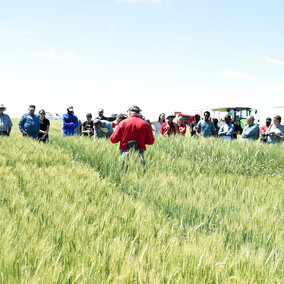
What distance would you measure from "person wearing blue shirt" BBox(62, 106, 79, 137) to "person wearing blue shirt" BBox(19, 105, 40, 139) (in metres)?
1.03

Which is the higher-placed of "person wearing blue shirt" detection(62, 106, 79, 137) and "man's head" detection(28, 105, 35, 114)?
"man's head" detection(28, 105, 35, 114)

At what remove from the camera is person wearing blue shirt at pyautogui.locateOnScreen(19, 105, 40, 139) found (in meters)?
9.62

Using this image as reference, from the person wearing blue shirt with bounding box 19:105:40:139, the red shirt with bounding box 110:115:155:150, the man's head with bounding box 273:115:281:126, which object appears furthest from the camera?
the person wearing blue shirt with bounding box 19:105:40:139

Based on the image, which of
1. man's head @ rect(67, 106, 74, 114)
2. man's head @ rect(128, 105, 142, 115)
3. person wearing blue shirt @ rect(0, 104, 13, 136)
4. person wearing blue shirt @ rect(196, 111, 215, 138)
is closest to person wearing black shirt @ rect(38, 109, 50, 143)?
man's head @ rect(67, 106, 74, 114)

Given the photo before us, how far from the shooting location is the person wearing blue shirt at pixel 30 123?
31.6ft

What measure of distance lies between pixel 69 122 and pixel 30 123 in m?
1.49

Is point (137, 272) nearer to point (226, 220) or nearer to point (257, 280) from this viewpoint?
point (257, 280)

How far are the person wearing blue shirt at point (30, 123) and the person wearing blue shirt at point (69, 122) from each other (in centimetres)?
103

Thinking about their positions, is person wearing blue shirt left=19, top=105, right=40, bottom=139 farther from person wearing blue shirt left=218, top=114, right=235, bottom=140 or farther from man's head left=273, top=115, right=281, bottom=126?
man's head left=273, top=115, right=281, bottom=126

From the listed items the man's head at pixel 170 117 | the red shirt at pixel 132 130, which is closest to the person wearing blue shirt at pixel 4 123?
the man's head at pixel 170 117

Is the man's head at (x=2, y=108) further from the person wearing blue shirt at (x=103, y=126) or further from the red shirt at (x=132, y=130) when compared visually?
the red shirt at (x=132, y=130)

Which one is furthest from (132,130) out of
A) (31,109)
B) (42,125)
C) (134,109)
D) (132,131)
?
(42,125)

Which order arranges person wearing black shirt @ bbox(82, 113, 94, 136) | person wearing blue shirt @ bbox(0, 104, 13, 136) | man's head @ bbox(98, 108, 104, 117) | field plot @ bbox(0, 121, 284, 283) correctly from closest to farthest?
field plot @ bbox(0, 121, 284, 283)
person wearing blue shirt @ bbox(0, 104, 13, 136)
man's head @ bbox(98, 108, 104, 117)
person wearing black shirt @ bbox(82, 113, 94, 136)

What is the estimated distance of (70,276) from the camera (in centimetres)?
190
